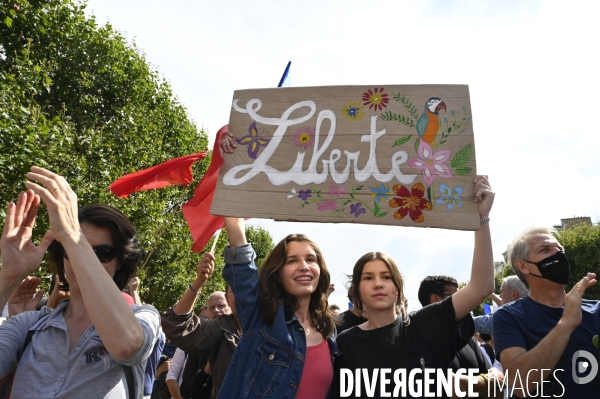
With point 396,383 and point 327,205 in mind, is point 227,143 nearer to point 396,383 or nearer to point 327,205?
point 327,205

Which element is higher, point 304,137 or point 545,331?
point 304,137

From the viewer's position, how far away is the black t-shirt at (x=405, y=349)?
9.17 ft

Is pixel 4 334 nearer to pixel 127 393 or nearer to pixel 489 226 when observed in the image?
pixel 127 393

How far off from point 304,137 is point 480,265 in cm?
119

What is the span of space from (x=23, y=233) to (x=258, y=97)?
1591mm

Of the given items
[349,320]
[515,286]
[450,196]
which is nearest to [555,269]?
[450,196]

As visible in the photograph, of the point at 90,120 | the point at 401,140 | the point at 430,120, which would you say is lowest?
the point at 401,140

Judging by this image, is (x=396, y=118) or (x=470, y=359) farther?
(x=470, y=359)

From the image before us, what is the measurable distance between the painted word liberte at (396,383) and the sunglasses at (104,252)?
1.25 m

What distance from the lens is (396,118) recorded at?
3271mm

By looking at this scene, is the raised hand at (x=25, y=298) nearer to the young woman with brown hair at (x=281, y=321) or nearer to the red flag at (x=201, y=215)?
the young woman with brown hair at (x=281, y=321)

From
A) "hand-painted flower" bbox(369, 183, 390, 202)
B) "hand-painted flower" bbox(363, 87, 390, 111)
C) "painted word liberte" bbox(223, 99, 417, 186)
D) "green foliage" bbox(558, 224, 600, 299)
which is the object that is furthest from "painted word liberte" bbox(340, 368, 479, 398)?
"green foliage" bbox(558, 224, 600, 299)

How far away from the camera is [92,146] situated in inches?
607

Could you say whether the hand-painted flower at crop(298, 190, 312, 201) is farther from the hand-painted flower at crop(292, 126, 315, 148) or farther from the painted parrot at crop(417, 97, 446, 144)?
the painted parrot at crop(417, 97, 446, 144)
